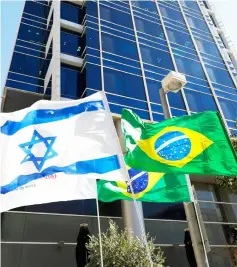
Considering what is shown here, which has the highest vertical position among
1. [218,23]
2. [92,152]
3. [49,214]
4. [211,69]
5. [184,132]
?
[218,23]

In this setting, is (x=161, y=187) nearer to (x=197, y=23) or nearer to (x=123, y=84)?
(x=123, y=84)

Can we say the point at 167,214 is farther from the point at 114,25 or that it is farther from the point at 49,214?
the point at 114,25

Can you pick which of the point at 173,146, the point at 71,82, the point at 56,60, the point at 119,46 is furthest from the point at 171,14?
the point at 173,146

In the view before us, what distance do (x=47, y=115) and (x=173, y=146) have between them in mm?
2685

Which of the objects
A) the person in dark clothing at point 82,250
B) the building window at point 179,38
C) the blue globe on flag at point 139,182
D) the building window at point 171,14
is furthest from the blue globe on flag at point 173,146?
the building window at point 171,14

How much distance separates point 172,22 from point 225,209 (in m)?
15.8

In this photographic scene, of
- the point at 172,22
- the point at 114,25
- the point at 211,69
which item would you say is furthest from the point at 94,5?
the point at 211,69

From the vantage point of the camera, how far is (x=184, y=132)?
6.98 m

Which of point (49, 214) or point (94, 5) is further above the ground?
point (94, 5)

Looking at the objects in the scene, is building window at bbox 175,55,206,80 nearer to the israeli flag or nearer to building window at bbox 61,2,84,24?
building window at bbox 61,2,84,24

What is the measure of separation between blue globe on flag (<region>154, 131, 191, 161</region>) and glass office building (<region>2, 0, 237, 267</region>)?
789 cm

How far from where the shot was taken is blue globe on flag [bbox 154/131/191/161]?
670 cm

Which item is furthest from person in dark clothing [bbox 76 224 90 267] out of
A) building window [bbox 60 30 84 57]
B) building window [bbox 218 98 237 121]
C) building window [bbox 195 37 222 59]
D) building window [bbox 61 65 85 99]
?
building window [bbox 195 37 222 59]

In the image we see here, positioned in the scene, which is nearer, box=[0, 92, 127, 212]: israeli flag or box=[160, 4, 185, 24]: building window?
box=[0, 92, 127, 212]: israeli flag
